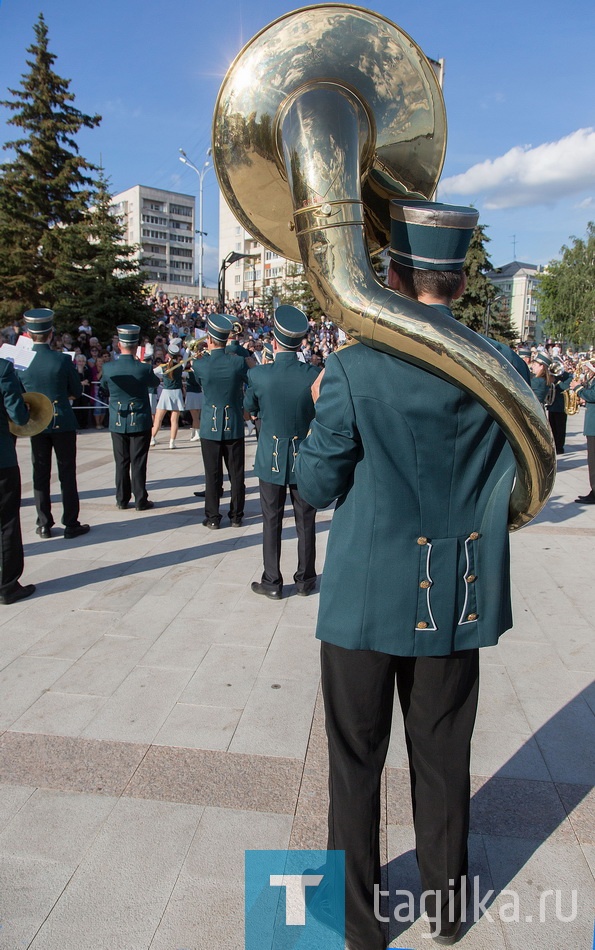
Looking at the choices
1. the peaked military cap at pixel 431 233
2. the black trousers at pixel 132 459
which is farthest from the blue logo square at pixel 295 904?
the black trousers at pixel 132 459

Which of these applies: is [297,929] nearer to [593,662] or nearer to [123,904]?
[123,904]

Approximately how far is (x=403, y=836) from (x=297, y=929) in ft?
1.85

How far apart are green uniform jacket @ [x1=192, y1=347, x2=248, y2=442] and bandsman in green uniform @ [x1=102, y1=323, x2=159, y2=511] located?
0.86 metres

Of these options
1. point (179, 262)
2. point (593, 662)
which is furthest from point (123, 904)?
point (179, 262)

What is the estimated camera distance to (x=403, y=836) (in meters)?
2.50

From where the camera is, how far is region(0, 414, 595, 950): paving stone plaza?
7.13 feet

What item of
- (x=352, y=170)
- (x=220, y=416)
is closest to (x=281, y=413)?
(x=220, y=416)

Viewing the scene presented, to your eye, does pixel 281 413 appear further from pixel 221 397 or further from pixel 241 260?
pixel 241 260

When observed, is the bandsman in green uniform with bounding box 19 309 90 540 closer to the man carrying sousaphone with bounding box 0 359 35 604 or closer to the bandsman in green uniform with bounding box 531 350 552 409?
the man carrying sousaphone with bounding box 0 359 35 604

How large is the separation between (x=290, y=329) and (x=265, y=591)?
1.98 m

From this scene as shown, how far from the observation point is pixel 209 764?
2.93 m

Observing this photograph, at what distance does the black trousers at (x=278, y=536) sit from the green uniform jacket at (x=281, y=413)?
0.14 meters

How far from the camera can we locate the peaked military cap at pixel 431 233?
1.77 meters

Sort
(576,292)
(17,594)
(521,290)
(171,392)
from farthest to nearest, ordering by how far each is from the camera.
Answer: (521,290), (576,292), (171,392), (17,594)
